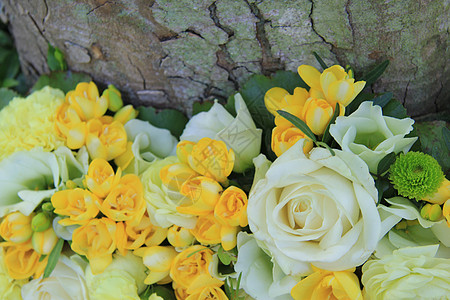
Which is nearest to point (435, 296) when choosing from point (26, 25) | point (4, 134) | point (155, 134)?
point (155, 134)

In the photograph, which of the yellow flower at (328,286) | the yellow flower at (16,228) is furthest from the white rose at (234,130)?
the yellow flower at (16,228)

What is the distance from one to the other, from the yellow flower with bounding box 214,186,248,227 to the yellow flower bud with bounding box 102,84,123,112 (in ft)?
1.03

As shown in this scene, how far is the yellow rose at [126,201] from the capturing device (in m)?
0.69

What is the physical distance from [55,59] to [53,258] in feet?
1.29

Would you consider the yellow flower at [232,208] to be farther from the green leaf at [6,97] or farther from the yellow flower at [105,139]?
the green leaf at [6,97]

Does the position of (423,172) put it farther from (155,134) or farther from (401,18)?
(155,134)

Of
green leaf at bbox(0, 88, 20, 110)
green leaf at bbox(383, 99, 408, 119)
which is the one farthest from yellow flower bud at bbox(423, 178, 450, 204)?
green leaf at bbox(0, 88, 20, 110)

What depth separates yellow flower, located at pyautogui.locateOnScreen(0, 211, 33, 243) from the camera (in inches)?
→ 29.2

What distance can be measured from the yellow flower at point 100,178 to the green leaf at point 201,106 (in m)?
0.18

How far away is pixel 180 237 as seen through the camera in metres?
0.68

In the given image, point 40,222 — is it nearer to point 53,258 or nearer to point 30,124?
point 53,258

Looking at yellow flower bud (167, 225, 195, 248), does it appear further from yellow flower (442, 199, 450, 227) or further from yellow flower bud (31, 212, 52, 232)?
yellow flower (442, 199, 450, 227)

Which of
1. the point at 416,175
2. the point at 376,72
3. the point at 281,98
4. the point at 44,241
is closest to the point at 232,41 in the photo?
the point at 281,98

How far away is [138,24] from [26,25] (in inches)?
12.4
